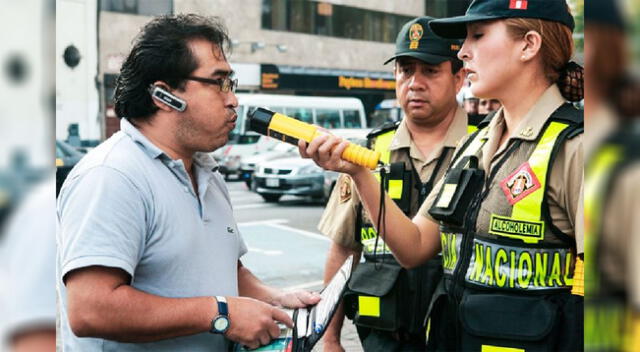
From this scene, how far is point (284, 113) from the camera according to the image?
22000 mm

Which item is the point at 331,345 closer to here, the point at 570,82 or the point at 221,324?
the point at 221,324

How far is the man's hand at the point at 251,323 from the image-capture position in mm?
1810

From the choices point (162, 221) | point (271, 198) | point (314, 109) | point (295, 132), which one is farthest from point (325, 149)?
point (314, 109)

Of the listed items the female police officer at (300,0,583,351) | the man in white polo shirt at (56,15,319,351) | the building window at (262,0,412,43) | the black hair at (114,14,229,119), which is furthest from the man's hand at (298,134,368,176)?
the building window at (262,0,412,43)

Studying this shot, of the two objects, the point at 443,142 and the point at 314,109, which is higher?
the point at 314,109

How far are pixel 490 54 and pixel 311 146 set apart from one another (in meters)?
0.56

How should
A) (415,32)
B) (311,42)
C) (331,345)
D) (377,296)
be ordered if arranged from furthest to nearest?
(311,42) → (331,345) → (415,32) → (377,296)

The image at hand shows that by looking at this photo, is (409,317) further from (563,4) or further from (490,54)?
(563,4)

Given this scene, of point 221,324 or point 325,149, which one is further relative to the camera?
point 325,149

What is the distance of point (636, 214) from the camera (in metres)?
0.43

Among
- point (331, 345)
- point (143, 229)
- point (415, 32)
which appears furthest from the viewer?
point (331, 345)

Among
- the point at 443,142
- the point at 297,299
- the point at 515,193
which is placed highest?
the point at 443,142

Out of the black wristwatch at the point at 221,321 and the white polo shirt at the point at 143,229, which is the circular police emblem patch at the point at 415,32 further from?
the black wristwatch at the point at 221,321

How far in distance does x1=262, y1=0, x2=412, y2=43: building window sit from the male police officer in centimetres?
3034
